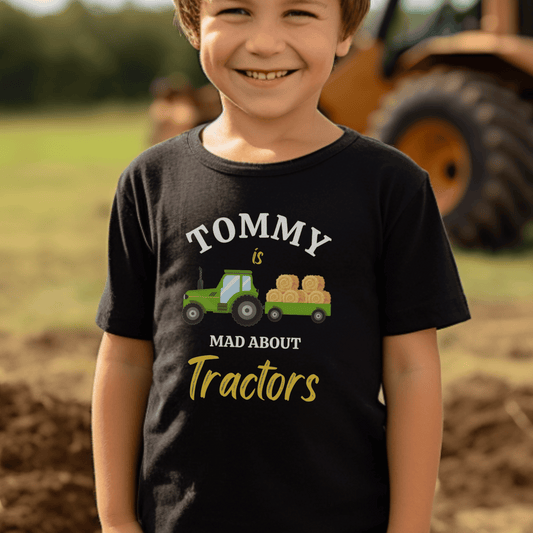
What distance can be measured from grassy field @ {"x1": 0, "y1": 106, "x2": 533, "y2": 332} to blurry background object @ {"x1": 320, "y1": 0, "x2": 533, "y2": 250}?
434mm

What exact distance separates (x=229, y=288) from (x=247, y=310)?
5 centimetres

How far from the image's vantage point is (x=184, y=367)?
3.99 ft

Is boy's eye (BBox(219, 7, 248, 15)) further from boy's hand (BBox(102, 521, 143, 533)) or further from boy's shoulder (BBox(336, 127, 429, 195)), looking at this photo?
boy's hand (BBox(102, 521, 143, 533))

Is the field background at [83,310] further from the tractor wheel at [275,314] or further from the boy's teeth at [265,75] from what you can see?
the boy's teeth at [265,75]

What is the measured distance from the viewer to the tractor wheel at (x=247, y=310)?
1184 mm

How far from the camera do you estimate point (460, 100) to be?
5.36m

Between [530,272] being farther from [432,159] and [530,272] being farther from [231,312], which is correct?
→ [231,312]

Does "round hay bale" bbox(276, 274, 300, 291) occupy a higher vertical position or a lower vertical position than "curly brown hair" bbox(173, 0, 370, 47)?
lower

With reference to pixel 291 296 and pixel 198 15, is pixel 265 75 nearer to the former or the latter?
pixel 198 15

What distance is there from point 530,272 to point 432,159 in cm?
133

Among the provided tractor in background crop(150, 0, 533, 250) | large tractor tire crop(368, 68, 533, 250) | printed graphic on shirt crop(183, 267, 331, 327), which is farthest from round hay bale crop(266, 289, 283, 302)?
large tractor tire crop(368, 68, 533, 250)

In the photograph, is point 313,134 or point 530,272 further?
point 530,272

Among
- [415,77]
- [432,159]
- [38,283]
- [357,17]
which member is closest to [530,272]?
[432,159]

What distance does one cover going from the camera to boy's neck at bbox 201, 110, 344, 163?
1.24 m
